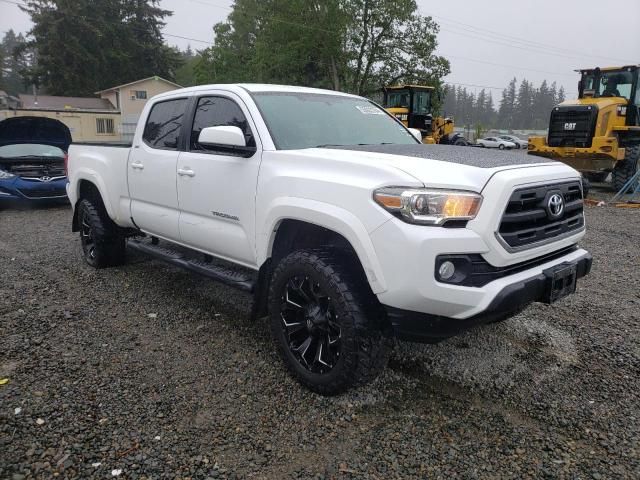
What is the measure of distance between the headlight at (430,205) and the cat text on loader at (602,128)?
10672 millimetres

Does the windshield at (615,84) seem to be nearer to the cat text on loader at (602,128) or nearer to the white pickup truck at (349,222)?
the cat text on loader at (602,128)

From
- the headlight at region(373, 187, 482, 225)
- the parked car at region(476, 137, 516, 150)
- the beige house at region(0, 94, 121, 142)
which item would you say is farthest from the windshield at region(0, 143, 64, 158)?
the parked car at region(476, 137, 516, 150)

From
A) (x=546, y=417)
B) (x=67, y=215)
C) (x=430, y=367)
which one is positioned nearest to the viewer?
(x=546, y=417)

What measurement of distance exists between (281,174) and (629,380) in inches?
105

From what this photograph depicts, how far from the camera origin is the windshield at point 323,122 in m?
3.51

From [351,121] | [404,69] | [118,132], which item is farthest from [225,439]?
[118,132]

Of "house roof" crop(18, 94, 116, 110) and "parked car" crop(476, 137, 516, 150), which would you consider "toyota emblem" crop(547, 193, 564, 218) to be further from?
"house roof" crop(18, 94, 116, 110)

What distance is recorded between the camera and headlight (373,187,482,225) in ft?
8.13

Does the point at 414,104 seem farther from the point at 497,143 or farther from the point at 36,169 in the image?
the point at 497,143

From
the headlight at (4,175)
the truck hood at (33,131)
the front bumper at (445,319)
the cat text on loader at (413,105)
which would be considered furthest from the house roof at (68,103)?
the front bumper at (445,319)

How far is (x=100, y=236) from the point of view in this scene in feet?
17.7

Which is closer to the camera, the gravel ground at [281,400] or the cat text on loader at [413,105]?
the gravel ground at [281,400]

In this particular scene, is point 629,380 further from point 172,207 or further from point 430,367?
point 172,207

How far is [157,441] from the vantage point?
257 cm
